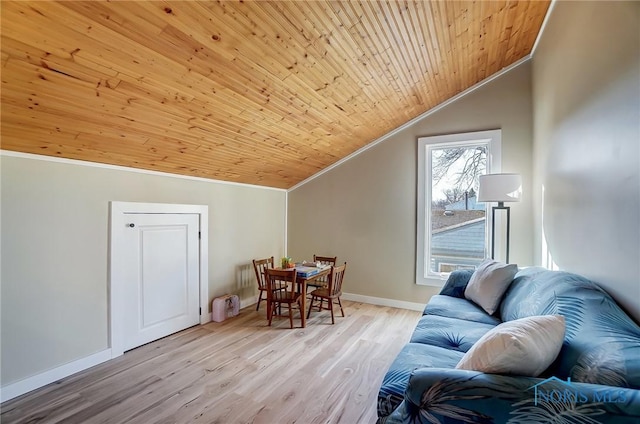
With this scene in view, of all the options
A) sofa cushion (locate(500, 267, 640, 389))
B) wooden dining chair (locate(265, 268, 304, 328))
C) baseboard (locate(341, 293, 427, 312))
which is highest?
sofa cushion (locate(500, 267, 640, 389))

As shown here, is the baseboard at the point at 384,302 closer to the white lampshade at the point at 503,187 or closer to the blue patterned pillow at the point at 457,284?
the blue patterned pillow at the point at 457,284

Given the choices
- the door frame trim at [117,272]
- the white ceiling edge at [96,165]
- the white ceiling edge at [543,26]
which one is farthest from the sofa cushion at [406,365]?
the white ceiling edge at [543,26]

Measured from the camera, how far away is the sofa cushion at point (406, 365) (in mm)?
1451

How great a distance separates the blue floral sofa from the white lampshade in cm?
137

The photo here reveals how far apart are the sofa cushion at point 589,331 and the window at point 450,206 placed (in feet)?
6.64

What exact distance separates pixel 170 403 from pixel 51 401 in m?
0.86

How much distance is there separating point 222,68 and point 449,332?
2496mm

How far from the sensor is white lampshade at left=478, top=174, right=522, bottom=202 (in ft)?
9.96

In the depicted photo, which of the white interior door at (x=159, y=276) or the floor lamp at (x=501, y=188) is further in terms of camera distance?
the floor lamp at (x=501, y=188)

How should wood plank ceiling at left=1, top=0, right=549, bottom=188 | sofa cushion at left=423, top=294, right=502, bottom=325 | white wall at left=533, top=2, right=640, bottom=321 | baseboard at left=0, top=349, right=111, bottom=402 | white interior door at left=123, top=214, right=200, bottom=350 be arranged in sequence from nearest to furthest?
1. white wall at left=533, top=2, right=640, bottom=321
2. wood plank ceiling at left=1, top=0, right=549, bottom=188
3. baseboard at left=0, top=349, right=111, bottom=402
4. sofa cushion at left=423, top=294, right=502, bottom=325
5. white interior door at left=123, top=214, right=200, bottom=350

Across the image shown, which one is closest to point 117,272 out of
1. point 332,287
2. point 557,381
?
point 332,287

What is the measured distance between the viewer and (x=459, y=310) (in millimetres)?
2518

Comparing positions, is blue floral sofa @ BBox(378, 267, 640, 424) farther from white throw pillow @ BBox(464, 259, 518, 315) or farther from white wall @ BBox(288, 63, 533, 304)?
white wall @ BBox(288, 63, 533, 304)

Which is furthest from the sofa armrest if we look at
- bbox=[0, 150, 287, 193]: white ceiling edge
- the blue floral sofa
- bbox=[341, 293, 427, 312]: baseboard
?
bbox=[341, 293, 427, 312]: baseboard
